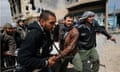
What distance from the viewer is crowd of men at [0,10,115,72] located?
163 inches

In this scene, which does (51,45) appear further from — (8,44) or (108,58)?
(108,58)

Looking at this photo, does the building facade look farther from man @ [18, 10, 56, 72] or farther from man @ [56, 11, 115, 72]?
man @ [18, 10, 56, 72]

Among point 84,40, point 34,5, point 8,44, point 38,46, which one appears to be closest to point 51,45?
point 38,46

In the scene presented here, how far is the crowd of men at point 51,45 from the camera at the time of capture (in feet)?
13.6

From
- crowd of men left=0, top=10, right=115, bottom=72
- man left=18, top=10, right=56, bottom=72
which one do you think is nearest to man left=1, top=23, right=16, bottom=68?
crowd of men left=0, top=10, right=115, bottom=72

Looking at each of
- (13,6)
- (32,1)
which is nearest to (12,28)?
(32,1)

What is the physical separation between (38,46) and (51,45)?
1.02 ft

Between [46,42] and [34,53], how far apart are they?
0.81ft

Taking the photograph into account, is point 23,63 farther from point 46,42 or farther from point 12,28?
point 12,28

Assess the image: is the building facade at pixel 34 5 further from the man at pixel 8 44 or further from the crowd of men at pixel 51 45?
the crowd of men at pixel 51 45

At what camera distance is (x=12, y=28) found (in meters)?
8.98

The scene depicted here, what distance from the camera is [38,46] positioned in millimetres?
4242

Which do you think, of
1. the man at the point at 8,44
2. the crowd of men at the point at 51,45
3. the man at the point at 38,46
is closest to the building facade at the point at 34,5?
the man at the point at 8,44

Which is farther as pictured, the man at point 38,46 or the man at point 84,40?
the man at point 84,40
